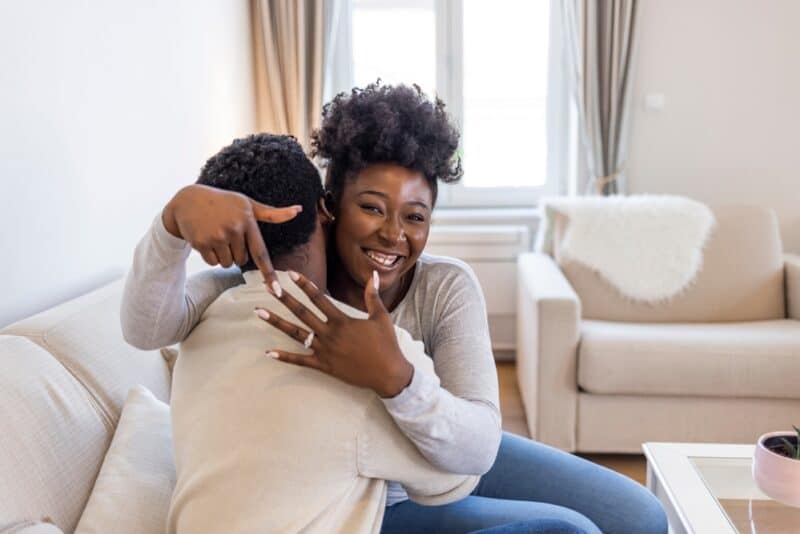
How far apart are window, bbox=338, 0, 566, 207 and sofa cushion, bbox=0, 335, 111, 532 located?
105 inches

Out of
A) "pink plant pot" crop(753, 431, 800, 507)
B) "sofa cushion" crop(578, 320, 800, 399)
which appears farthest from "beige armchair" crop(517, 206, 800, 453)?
"pink plant pot" crop(753, 431, 800, 507)

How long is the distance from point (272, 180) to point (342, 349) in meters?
0.24

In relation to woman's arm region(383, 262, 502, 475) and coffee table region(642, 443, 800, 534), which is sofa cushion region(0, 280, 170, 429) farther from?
coffee table region(642, 443, 800, 534)

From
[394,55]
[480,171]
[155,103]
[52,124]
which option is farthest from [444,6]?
[52,124]

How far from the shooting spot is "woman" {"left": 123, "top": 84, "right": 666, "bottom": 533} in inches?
35.0

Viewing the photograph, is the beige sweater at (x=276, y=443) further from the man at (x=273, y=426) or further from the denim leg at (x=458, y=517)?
the denim leg at (x=458, y=517)

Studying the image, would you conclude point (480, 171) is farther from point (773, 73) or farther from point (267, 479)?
point (267, 479)

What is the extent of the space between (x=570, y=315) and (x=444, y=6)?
6.39 feet

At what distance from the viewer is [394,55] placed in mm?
3547

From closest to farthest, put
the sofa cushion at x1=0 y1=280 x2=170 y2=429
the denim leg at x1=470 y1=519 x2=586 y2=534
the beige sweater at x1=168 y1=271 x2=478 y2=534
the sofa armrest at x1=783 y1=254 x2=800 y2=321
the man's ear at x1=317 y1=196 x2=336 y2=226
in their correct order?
1. the beige sweater at x1=168 y1=271 x2=478 y2=534
2. the denim leg at x1=470 y1=519 x2=586 y2=534
3. the man's ear at x1=317 y1=196 x2=336 y2=226
4. the sofa cushion at x1=0 y1=280 x2=170 y2=429
5. the sofa armrest at x1=783 y1=254 x2=800 y2=321

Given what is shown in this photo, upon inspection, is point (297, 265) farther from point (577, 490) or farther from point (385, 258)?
point (577, 490)

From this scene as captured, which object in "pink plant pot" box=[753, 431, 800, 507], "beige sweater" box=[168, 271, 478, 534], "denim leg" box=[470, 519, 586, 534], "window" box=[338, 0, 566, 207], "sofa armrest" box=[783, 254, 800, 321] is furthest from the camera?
"window" box=[338, 0, 566, 207]

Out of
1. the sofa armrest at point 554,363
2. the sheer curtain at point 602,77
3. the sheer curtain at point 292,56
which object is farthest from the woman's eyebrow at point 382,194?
the sheer curtain at point 602,77

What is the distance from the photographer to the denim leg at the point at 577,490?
119 centimetres
